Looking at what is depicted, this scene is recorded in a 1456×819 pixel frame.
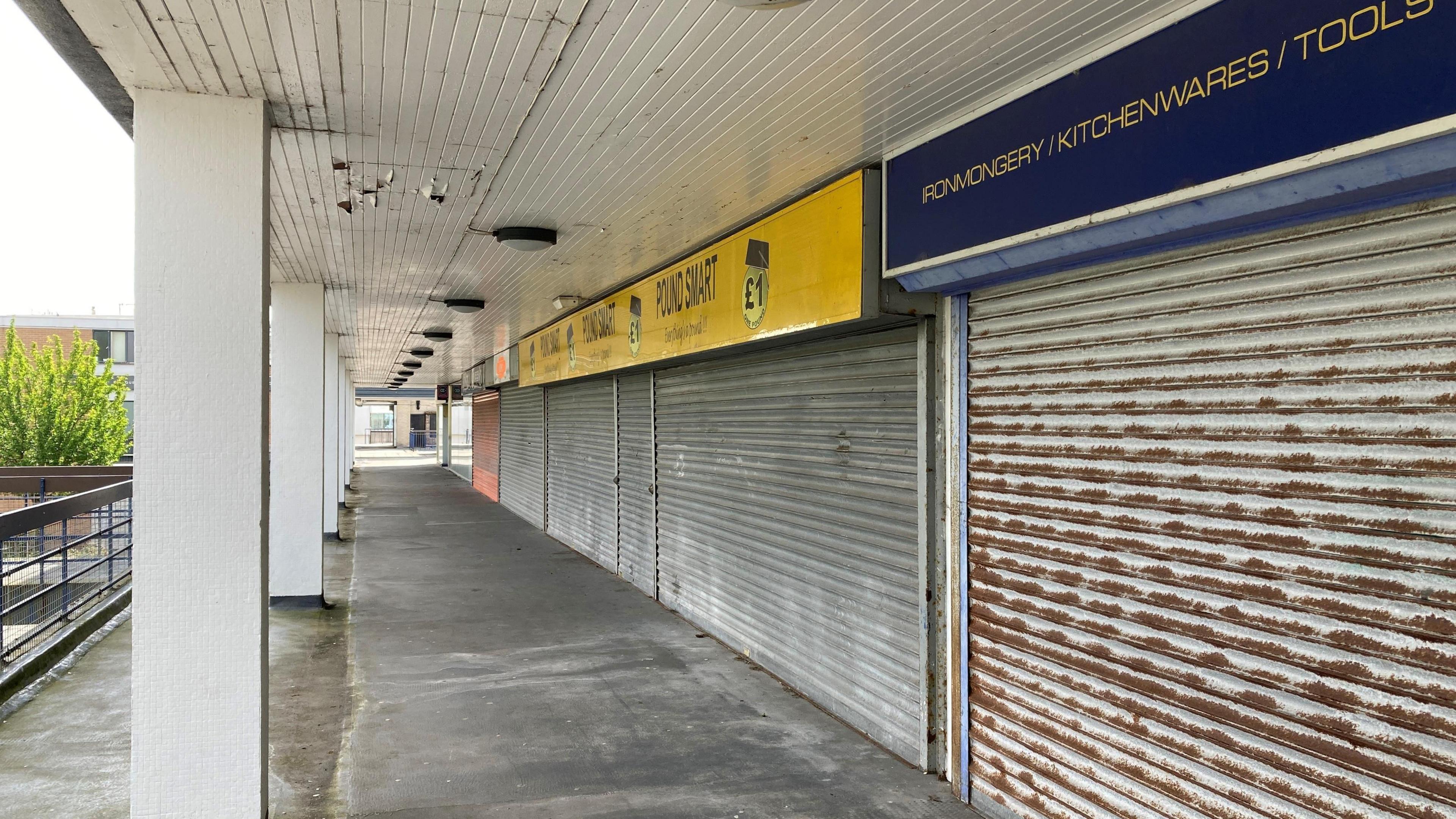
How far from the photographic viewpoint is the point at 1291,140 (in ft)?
8.54

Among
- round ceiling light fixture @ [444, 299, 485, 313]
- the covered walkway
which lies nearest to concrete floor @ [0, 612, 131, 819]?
the covered walkway

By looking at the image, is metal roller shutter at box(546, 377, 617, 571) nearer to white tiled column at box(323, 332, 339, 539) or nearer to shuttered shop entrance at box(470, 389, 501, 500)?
white tiled column at box(323, 332, 339, 539)

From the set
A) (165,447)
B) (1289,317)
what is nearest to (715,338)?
(165,447)

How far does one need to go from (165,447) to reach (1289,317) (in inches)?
177

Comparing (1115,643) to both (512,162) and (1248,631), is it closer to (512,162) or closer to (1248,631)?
(1248,631)

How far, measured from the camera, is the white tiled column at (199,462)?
3.92 meters

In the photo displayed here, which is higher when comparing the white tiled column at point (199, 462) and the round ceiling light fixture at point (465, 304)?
the round ceiling light fixture at point (465, 304)

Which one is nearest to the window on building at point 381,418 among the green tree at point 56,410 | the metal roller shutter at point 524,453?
the green tree at point 56,410

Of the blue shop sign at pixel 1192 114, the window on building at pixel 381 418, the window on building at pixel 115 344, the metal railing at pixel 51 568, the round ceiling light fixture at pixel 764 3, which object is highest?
the window on building at pixel 115 344

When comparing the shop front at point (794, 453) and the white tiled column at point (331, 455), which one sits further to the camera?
the white tiled column at point (331, 455)

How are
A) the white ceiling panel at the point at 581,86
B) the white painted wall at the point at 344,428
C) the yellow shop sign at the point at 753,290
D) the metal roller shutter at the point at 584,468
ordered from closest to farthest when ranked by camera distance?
1. the white ceiling panel at the point at 581,86
2. the yellow shop sign at the point at 753,290
3. the metal roller shutter at the point at 584,468
4. the white painted wall at the point at 344,428

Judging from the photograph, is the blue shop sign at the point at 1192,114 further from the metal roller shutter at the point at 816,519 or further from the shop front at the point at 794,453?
the metal roller shutter at the point at 816,519

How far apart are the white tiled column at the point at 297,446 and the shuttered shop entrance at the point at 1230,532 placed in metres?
7.48

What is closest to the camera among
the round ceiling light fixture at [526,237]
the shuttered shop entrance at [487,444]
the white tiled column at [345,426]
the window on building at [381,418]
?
the round ceiling light fixture at [526,237]
